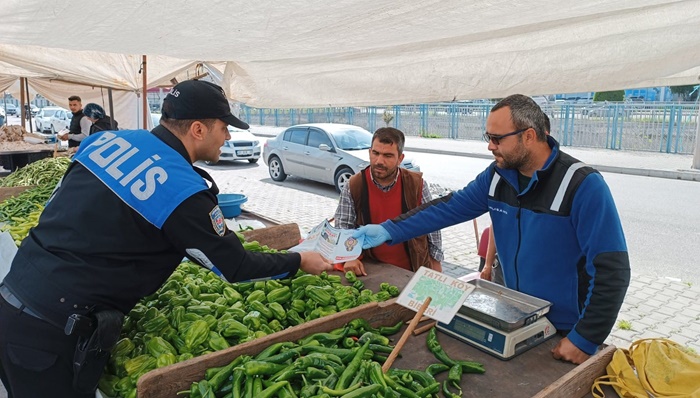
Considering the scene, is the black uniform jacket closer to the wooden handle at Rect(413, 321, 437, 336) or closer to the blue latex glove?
the wooden handle at Rect(413, 321, 437, 336)

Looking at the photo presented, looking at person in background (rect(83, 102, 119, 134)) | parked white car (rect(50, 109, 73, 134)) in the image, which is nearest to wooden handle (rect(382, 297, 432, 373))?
person in background (rect(83, 102, 119, 134))

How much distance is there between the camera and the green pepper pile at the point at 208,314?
93.9 inches

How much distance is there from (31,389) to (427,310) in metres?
1.92

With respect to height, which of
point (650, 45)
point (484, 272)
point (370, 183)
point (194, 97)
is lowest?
point (484, 272)

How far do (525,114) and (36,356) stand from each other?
2.79 m

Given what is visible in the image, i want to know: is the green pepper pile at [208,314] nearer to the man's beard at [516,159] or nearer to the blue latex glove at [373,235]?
the blue latex glove at [373,235]

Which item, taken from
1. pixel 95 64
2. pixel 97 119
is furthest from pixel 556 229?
pixel 97 119

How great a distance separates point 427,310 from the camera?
8.00 ft

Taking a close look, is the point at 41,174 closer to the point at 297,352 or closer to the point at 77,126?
the point at 77,126

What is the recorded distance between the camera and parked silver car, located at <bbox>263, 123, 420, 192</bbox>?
13.3 m

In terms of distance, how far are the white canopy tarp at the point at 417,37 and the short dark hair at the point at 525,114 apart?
51 cm

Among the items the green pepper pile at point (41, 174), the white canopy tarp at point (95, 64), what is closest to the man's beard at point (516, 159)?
the white canopy tarp at point (95, 64)

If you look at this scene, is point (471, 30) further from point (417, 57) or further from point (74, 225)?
point (74, 225)

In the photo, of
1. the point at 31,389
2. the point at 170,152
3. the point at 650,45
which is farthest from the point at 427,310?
the point at 650,45
